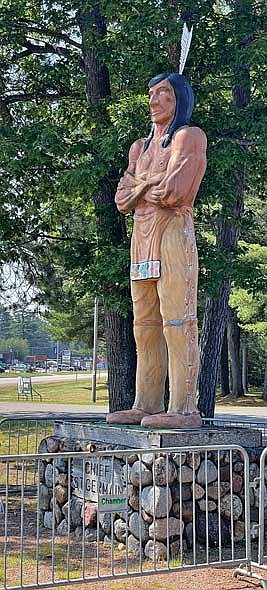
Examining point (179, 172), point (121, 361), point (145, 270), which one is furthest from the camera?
point (121, 361)

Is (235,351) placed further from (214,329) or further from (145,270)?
(145,270)

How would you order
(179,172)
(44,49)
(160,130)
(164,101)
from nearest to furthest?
(179,172) → (164,101) → (160,130) → (44,49)

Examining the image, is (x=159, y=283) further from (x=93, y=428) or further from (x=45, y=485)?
(x=45, y=485)

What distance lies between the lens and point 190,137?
8.36m

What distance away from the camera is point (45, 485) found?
9.50m

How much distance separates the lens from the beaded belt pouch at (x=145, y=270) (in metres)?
8.61

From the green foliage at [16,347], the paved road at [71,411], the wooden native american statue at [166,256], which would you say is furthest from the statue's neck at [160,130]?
the green foliage at [16,347]

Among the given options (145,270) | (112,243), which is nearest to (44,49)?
(112,243)

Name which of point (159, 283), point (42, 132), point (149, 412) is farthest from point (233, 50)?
point (149, 412)

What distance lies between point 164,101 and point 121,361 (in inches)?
200

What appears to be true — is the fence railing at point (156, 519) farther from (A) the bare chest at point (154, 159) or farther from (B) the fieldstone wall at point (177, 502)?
(A) the bare chest at point (154, 159)

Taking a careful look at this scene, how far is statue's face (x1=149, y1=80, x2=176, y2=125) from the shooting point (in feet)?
28.9

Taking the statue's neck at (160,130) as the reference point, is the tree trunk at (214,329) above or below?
below

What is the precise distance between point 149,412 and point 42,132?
4.85 metres
